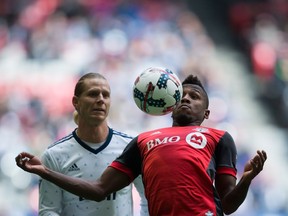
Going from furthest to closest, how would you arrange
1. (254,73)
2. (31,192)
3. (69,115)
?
(254,73) → (69,115) → (31,192)

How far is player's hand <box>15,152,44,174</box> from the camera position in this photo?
520cm

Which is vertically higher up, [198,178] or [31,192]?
[198,178]

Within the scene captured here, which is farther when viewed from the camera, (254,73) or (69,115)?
(254,73)

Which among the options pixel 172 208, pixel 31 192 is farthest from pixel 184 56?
pixel 172 208

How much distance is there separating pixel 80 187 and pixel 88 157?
27.2 inches

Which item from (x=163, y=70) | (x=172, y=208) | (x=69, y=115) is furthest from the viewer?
(x=69, y=115)

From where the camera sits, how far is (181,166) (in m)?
5.19

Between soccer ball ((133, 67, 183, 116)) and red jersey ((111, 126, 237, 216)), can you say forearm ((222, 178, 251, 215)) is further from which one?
soccer ball ((133, 67, 183, 116))

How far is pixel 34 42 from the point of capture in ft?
52.8

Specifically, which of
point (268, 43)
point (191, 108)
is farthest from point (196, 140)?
point (268, 43)

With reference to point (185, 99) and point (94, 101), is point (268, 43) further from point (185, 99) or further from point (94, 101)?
A: point (185, 99)

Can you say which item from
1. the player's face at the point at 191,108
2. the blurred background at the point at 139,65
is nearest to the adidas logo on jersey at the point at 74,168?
the player's face at the point at 191,108

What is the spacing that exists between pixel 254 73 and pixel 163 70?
38.6 ft

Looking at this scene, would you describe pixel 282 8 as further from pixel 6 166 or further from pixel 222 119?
pixel 6 166
